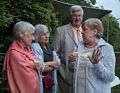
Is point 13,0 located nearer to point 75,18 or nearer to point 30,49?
point 75,18

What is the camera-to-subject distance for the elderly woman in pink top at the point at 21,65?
538cm

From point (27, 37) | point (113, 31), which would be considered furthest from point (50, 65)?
point (113, 31)

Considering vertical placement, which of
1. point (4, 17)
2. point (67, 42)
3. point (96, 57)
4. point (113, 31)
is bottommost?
point (113, 31)

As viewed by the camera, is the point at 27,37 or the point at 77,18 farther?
the point at 77,18

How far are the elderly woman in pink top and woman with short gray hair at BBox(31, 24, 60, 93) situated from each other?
0.33 metres

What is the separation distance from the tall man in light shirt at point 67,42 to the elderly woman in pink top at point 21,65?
116 cm

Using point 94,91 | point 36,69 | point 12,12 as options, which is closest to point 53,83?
point 36,69

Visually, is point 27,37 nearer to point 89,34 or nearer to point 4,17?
point 4,17

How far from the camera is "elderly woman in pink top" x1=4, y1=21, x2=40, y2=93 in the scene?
538 centimetres

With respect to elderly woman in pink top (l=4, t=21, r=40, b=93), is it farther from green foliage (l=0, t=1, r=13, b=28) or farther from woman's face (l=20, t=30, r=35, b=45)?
green foliage (l=0, t=1, r=13, b=28)

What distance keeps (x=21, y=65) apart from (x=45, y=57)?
714mm

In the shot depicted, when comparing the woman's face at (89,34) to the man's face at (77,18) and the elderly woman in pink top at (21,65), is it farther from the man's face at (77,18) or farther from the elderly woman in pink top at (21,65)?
the man's face at (77,18)

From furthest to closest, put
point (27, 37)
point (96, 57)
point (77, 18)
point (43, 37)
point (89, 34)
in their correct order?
point (77, 18) → point (43, 37) → point (27, 37) → point (89, 34) → point (96, 57)

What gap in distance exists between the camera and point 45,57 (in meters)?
6.02
